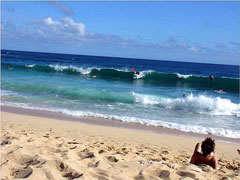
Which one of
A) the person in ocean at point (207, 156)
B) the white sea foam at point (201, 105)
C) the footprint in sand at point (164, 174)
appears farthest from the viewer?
the white sea foam at point (201, 105)

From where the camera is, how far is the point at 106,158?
4.41 metres

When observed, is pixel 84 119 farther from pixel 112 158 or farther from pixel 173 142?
pixel 112 158

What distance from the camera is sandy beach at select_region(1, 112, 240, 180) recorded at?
345cm

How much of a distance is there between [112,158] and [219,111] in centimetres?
921

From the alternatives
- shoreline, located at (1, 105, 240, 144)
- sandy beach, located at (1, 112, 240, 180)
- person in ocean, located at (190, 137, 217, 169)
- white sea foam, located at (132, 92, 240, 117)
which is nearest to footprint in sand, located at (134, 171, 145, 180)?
sandy beach, located at (1, 112, 240, 180)

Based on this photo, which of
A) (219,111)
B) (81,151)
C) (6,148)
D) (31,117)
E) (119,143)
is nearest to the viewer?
(6,148)

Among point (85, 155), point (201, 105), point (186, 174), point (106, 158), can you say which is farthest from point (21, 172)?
point (201, 105)

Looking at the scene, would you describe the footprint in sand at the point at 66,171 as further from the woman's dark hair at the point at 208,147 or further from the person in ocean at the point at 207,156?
the woman's dark hair at the point at 208,147

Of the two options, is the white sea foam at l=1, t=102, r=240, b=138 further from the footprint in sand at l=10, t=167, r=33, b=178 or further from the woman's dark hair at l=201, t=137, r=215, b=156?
the footprint in sand at l=10, t=167, r=33, b=178

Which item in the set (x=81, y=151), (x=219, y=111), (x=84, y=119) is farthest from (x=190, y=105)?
(x=81, y=151)

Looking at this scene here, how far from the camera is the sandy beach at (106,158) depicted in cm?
345

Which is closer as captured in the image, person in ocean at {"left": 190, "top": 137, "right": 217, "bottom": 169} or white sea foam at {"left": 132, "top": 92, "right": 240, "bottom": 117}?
person in ocean at {"left": 190, "top": 137, "right": 217, "bottom": 169}

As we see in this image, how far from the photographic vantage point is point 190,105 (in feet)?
42.3

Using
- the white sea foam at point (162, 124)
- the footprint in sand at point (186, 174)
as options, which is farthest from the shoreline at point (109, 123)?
the footprint in sand at point (186, 174)
